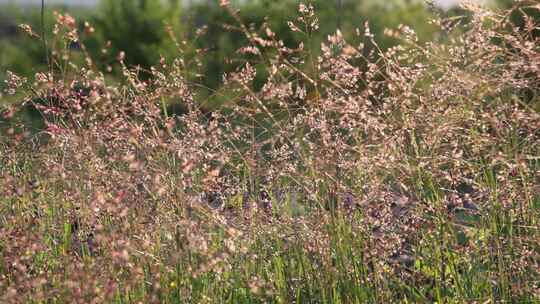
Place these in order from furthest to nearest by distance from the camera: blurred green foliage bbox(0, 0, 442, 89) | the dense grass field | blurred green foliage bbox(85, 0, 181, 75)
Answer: blurred green foliage bbox(85, 0, 181, 75) → blurred green foliage bbox(0, 0, 442, 89) → the dense grass field

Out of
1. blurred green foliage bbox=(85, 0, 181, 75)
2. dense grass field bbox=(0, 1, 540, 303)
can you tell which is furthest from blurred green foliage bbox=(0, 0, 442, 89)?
dense grass field bbox=(0, 1, 540, 303)

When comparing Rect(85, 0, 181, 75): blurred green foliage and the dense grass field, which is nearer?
the dense grass field

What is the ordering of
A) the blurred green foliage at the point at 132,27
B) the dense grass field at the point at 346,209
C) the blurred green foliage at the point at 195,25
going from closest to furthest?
1. the dense grass field at the point at 346,209
2. the blurred green foliage at the point at 195,25
3. the blurred green foliage at the point at 132,27

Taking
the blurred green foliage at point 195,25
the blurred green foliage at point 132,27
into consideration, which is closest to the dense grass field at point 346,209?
the blurred green foliage at point 195,25

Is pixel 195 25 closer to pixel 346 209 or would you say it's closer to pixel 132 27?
pixel 132 27

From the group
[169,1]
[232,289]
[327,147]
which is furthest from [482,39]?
[169,1]

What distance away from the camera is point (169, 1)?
13258 millimetres

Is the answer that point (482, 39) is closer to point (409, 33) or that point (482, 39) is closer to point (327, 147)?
point (409, 33)

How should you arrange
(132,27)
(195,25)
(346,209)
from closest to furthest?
(346,209), (195,25), (132,27)

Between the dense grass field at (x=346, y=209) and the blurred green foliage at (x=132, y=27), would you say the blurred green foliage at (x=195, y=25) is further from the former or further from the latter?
the dense grass field at (x=346, y=209)

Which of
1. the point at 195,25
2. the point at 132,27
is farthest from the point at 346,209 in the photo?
the point at 132,27

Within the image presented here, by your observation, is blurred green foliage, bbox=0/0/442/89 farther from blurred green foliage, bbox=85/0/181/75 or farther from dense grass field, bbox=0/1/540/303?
dense grass field, bbox=0/1/540/303

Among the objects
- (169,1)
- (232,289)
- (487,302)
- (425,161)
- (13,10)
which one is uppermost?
(425,161)

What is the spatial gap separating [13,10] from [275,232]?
1377cm
